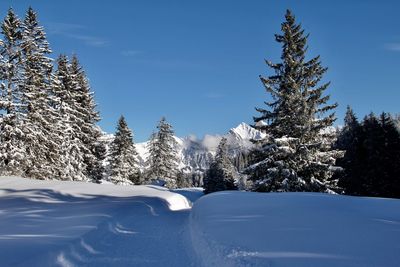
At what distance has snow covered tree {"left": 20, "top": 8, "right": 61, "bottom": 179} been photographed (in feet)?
107

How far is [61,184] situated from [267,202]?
16779 mm

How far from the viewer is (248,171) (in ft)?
85.3

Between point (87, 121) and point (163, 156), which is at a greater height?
point (87, 121)

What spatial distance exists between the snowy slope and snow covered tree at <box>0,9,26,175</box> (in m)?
8.30

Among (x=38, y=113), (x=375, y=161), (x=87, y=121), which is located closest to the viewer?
(x=38, y=113)

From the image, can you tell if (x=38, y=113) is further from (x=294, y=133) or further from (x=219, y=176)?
(x=219, y=176)

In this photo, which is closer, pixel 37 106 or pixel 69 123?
pixel 37 106

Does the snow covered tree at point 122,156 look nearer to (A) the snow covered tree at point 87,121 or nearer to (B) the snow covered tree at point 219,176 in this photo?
(A) the snow covered tree at point 87,121

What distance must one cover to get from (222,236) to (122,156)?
46018mm

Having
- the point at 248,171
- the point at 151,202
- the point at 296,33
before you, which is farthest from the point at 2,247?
the point at 296,33

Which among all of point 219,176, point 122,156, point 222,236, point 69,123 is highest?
point 69,123

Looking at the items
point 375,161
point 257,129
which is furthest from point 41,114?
point 375,161

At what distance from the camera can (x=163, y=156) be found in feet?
221

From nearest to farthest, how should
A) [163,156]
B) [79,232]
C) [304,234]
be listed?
[304,234] → [79,232] → [163,156]
